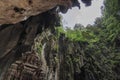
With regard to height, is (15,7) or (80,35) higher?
(80,35)

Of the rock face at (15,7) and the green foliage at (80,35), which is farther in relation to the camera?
the green foliage at (80,35)

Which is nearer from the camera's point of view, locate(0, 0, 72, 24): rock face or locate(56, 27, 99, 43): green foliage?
locate(0, 0, 72, 24): rock face

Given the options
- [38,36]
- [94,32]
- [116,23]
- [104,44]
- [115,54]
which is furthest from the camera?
[94,32]

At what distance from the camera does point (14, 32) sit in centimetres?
1268

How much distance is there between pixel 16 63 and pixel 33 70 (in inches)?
44.7

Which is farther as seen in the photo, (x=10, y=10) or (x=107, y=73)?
(x=107, y=73)

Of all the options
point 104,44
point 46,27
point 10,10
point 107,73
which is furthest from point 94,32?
point 10,10

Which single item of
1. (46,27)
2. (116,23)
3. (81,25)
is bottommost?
(46,27)

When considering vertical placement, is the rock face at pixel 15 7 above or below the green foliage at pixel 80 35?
below

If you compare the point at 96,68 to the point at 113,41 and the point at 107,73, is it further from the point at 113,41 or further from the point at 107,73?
the point at 113,41

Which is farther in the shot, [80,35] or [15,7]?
[80,35]

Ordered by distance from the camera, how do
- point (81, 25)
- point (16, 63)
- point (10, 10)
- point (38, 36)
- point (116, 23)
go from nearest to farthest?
point (10, 10), point (16, 63), point (38, 36), point (116, 23), point (81, 25)

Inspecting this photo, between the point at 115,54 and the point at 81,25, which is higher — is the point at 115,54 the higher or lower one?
the lower one

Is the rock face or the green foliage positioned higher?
the green foliage
